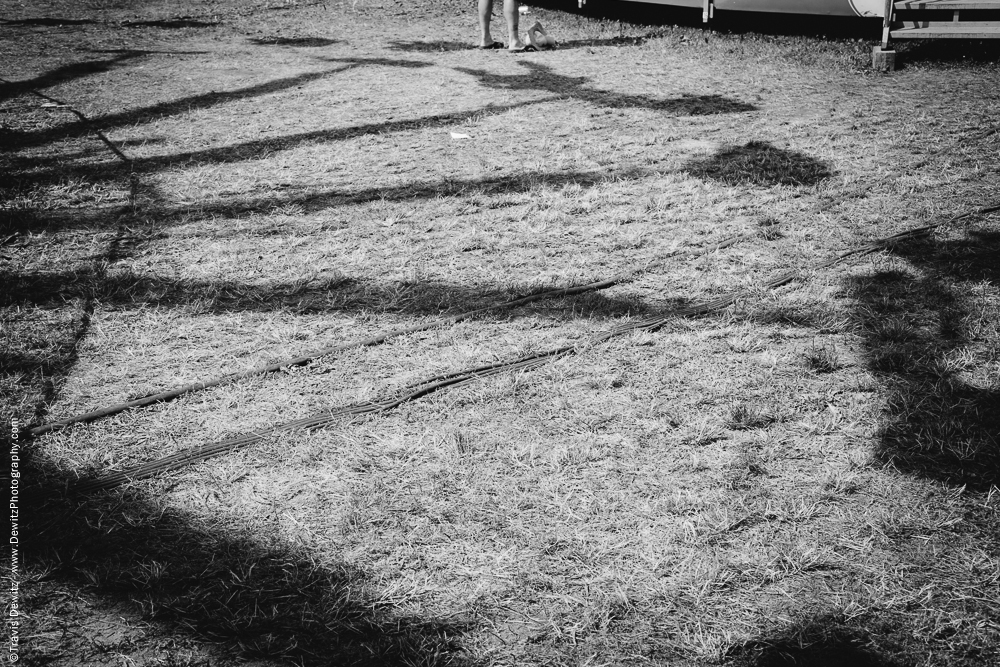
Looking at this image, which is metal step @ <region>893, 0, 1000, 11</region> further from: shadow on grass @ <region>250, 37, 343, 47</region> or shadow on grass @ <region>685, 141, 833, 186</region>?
shadow on grass @ <region>250, 37, 343, 47</region>

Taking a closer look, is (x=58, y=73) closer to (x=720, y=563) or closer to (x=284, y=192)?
(x=284, y=192)

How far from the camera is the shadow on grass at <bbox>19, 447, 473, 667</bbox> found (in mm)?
1718

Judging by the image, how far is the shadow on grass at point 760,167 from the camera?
456 cm

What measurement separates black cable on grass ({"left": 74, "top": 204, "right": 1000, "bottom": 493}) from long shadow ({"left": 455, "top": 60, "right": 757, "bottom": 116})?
305 centimetres

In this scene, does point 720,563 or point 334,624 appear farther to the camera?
point 720,563

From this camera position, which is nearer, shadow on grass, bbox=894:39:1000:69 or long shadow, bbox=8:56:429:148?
long shadow, bbox=8:56:429:148

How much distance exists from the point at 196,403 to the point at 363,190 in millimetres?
2343

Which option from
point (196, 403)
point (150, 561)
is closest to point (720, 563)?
point (150, 561)

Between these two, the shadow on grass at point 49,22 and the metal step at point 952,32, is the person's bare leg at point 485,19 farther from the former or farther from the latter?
the shadow on grass at point 49,22

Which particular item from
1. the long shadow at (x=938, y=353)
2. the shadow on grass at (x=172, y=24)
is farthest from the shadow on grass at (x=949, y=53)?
the shadow on grass at (x=172, y=24)

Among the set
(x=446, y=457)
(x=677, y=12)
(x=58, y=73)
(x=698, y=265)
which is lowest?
(x=446, y=457)

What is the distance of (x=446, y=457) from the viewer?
91.2 inches

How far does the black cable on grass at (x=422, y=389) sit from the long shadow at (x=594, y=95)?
305cm

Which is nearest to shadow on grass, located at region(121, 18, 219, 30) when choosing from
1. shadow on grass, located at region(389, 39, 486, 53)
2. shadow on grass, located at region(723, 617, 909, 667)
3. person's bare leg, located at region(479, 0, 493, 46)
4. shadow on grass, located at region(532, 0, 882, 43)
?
shadow on grass, located at region(389, 39, 486, 53)
